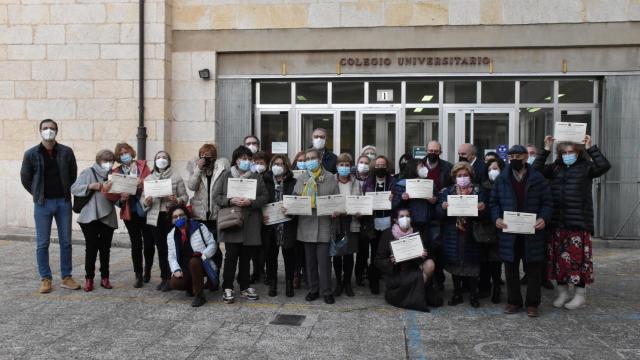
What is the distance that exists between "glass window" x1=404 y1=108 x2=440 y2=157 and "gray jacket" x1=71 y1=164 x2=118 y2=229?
653cm

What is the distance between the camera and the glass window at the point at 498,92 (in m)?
11.2

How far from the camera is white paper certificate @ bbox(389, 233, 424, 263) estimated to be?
6074mm

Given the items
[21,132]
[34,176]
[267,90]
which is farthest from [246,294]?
[21,132]

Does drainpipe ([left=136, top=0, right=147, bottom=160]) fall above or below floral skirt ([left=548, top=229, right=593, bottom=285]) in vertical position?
above

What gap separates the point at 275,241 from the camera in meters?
6.90

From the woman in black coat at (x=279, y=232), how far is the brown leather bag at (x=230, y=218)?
0.39m

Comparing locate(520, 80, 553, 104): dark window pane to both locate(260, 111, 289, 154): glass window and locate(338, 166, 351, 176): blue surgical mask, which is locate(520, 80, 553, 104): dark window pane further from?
locate(338, 166, 351, 176): blue surgical mask

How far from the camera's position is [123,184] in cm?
675

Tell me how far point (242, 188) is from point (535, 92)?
7.49 m

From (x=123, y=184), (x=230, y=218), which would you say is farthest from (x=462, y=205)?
(x=123, y=184)

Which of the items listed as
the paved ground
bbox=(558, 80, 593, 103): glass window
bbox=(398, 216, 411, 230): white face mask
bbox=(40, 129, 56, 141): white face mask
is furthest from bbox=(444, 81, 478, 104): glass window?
bbox=(40, 129, 56, 141): white face mask

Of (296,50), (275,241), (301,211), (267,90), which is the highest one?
(296,50)

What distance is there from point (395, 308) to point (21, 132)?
31.3 ft

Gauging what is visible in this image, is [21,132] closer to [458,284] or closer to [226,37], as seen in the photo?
[226,37]
